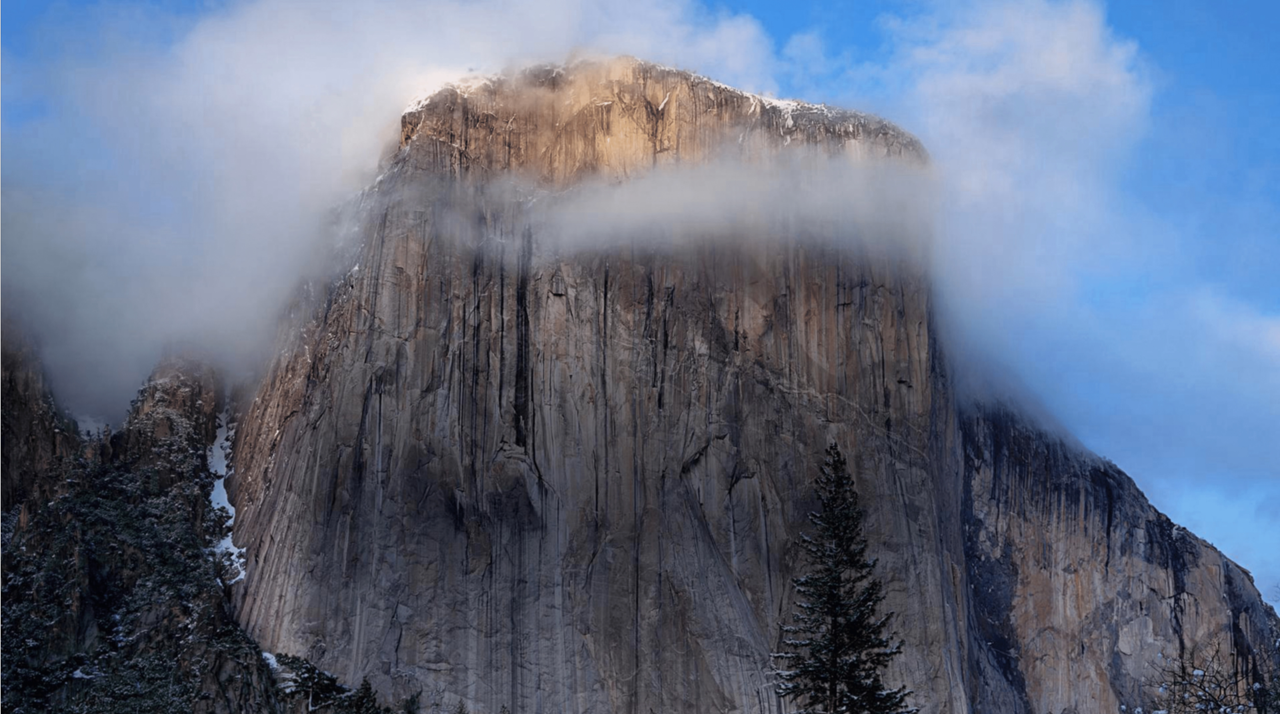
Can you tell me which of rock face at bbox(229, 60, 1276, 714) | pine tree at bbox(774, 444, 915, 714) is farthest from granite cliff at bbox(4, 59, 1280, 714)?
pine tree at bbox(774, 444, 915, 714)

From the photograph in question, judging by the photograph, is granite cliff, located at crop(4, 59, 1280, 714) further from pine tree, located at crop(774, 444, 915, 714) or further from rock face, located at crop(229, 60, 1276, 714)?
pine tree, located at crop(774, 444, 915, 714)

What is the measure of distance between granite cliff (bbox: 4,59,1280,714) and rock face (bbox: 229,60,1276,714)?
139 mm

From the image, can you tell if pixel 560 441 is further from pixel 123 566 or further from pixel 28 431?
pixel 28 431

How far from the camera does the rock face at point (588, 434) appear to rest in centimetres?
7181

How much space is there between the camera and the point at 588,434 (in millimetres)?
75438

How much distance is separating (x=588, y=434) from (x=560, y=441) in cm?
136

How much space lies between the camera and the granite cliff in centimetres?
7156

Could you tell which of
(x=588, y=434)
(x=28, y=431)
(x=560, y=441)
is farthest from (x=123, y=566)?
(x=588, y=434)

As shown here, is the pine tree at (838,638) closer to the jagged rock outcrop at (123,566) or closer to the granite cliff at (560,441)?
the granite cliff at (560,441)

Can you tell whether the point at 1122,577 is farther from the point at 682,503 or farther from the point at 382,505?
the point at 382,505

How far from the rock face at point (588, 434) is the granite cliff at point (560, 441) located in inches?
5.5

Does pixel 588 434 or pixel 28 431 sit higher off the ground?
pixel 28 431

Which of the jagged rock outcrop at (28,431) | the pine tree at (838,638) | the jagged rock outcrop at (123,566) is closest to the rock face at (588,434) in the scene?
the jagged rock outcrop at (123,566)

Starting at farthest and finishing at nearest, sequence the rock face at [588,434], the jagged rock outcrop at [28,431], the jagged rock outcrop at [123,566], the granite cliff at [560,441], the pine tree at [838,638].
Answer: the jagged rock outcrop at [28,431]
the rock face at [588,434]
the granite cliff at [560,441]
the jagged rock outcrop at [123,566]
the pine tree at [838,638]
